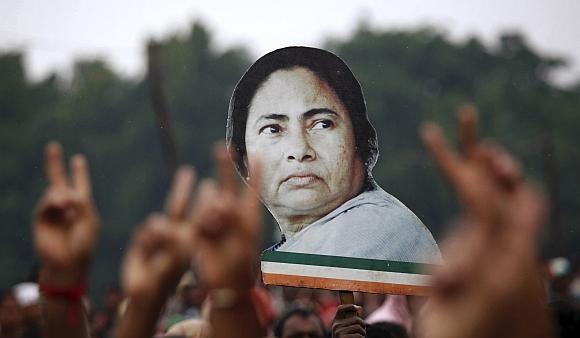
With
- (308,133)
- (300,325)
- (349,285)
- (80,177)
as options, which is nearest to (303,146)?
(308,133)

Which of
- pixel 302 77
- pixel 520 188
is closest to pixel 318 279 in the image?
pixel 302 77

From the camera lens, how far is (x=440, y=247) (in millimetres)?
5078

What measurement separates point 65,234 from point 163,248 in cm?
33

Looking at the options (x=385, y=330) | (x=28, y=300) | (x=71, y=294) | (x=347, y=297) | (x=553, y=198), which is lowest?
(x=385, y=330)

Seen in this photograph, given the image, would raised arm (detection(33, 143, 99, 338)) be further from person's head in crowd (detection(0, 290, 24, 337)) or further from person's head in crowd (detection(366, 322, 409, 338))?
person's head in crowd (detection(0, 290, 24, 337))

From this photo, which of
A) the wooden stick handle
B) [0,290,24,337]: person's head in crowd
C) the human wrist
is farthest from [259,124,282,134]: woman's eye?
[0,290,24,337]: person's head in crowd

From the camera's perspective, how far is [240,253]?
2955mm

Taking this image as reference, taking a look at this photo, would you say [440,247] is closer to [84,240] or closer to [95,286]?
[84,240]

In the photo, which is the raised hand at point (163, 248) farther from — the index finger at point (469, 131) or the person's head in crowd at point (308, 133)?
the person's head in crowd at point (308, 133)

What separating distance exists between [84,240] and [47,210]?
0.12 metres

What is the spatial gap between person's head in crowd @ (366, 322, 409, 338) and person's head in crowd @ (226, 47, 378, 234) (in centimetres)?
79

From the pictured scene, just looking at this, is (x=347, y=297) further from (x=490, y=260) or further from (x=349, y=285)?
(x=490, y=260)

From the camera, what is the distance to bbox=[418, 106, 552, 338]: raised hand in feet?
7.95

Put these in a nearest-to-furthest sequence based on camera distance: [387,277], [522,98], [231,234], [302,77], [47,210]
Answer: [231,234]
[47,210]
[387,277]
[302,77]
[522,98]
